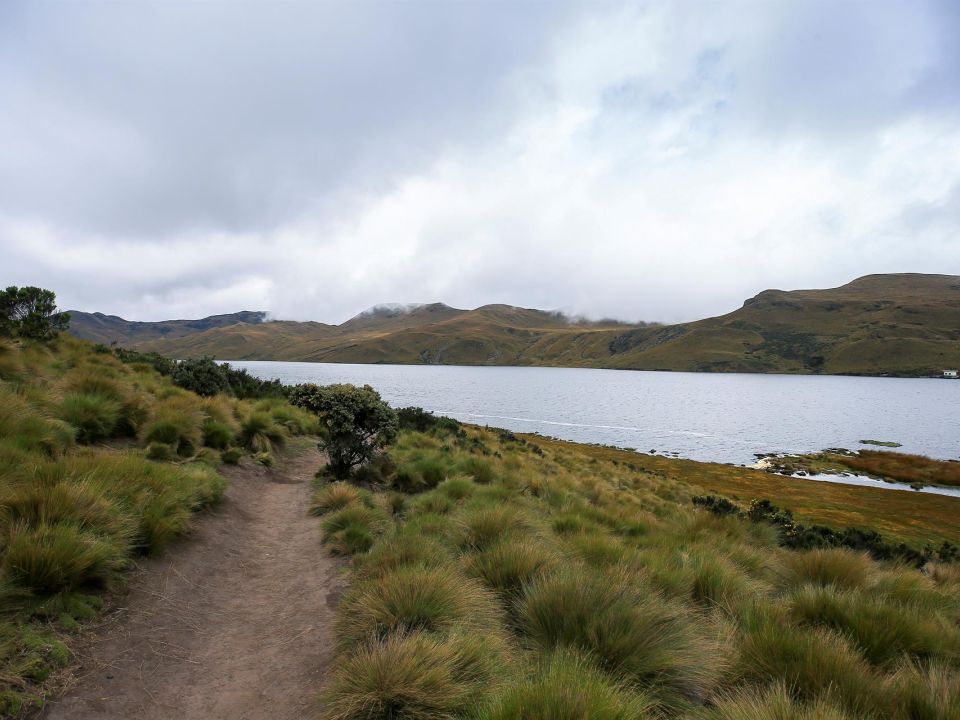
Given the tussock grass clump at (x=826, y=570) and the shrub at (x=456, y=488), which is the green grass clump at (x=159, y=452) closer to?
the shrub at (x=456, y=488)

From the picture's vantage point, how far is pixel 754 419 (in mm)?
74688

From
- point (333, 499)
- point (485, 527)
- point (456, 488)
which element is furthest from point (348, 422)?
point (485, 527)

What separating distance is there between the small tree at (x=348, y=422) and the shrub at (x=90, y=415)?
13.8 feet

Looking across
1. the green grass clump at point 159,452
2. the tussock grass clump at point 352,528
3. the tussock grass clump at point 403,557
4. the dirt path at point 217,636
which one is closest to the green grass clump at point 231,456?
the green grass clump at point 159,452

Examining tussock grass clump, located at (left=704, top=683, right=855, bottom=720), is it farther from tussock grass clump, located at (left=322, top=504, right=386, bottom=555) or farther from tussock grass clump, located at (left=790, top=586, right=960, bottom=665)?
tussock grass clump, located at (left=322, top=504, right=386, bottom=555)

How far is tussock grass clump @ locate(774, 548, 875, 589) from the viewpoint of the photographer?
6391 mm

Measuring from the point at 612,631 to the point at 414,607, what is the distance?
6.19ft

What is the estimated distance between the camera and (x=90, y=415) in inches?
356

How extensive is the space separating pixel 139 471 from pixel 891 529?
35.6 metres

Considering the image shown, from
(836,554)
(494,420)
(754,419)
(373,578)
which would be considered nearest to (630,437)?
(494,420)

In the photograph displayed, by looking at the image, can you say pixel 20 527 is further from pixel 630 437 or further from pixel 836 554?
pixel 630 437

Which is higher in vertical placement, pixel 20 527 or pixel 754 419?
pixel 20 527

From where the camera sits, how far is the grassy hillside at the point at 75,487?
3.95 metres

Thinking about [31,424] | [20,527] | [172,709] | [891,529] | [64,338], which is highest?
[64,338]
